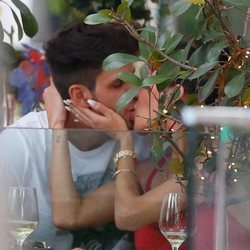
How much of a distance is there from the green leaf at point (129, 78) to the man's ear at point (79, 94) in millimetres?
728

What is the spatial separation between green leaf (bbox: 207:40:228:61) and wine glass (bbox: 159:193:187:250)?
337 mm

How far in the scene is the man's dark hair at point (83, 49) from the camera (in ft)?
9.76

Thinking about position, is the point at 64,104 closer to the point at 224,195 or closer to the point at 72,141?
the point at 72,141

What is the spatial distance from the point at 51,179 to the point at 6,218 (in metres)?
0.14

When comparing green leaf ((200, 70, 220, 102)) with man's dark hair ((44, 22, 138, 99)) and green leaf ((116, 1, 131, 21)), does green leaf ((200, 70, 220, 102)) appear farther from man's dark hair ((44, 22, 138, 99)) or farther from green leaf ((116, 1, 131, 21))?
man's dark hair ((44, 22, 138, 99))

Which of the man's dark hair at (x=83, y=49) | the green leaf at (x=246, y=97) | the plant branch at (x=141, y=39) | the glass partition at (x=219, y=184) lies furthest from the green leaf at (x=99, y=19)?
the man's dark hair at (x=83, y=49)

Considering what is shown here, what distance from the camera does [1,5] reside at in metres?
2.86

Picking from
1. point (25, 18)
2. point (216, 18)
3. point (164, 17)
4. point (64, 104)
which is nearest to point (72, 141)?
point (216, 18)

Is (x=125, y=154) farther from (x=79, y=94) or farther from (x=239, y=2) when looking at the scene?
(x=79, y=94)

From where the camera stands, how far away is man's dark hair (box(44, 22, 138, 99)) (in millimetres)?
2975

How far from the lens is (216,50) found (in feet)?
6.82

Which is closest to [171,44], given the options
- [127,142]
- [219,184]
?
[127,142]

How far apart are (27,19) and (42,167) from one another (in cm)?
68

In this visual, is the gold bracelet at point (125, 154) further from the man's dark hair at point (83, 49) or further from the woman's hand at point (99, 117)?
the man's dark hair at point (83, 49)
